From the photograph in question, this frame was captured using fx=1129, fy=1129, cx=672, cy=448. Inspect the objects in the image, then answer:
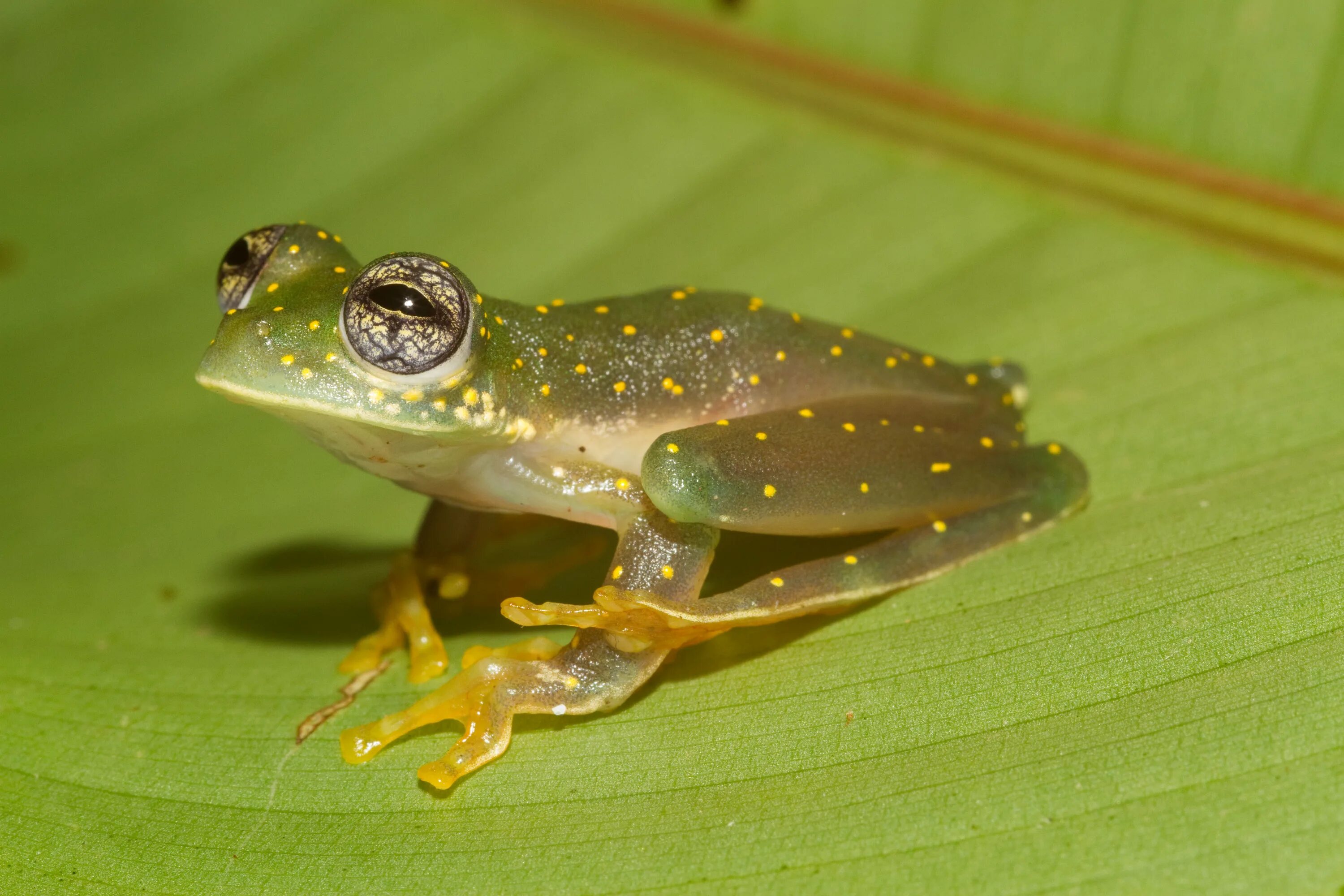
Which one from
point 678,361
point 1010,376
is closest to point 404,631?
point 678,361

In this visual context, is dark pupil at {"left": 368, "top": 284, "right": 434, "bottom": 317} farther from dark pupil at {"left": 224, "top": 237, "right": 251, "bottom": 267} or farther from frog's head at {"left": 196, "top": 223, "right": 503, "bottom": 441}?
dark pupil at {"left": 224, "top": 237, "right": 251, "bottom": 267}

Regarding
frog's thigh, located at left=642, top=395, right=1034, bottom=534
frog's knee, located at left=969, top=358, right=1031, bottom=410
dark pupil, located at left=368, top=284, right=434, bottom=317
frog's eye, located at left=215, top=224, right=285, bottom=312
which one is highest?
dark pupil, located at left=368, top=284, right=434, bottom=317

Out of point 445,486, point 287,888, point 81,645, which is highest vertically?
point 445,486

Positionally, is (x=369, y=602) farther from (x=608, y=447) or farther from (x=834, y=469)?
(x=834, y=469)

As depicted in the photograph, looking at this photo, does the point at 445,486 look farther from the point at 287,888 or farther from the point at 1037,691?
the point at 1037,691

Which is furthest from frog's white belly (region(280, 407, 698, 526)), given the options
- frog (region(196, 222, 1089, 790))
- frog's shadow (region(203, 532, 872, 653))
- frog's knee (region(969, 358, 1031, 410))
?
frog's knee (region(969, 358, 1031, 410))

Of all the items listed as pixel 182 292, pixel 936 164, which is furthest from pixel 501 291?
pixel 936 164

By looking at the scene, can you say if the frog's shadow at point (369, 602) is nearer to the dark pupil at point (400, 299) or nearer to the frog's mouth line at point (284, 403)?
the frog's mouth line at point (284, 403)
